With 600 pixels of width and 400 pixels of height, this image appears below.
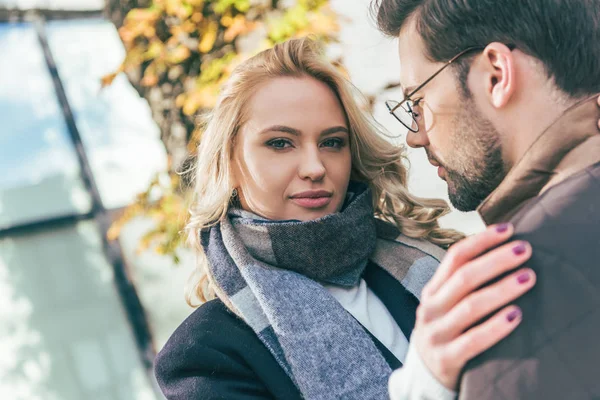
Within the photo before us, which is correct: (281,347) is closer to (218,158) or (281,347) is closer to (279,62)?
(218,158)

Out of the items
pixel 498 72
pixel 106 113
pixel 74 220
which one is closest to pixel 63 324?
pixel 74 220

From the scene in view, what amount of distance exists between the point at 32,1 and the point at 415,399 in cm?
410

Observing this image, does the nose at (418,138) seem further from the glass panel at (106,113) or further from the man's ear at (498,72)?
the glass panel at (106,113)

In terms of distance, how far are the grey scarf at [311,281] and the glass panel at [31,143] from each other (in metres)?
2.72

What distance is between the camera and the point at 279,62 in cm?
186

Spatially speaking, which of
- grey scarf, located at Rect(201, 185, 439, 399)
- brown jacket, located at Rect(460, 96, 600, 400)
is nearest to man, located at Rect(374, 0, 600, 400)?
brown jacket, located at Rect(460, 96, 600, 400)

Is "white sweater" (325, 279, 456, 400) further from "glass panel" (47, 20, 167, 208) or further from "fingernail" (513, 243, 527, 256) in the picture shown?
"glass panel" (47, 20, 167, 208)

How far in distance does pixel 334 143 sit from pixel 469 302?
3.17 feet

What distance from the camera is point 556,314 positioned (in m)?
0.90

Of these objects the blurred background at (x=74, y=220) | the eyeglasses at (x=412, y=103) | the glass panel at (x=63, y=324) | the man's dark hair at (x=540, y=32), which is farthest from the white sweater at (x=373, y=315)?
the glass panel at (x=63, y=324)

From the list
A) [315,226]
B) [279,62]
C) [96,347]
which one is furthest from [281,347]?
[96,347]

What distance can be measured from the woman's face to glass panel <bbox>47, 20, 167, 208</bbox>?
2.72m

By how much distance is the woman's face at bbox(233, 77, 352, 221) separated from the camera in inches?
68.8

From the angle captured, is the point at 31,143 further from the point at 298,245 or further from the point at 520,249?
the point at 520,249
